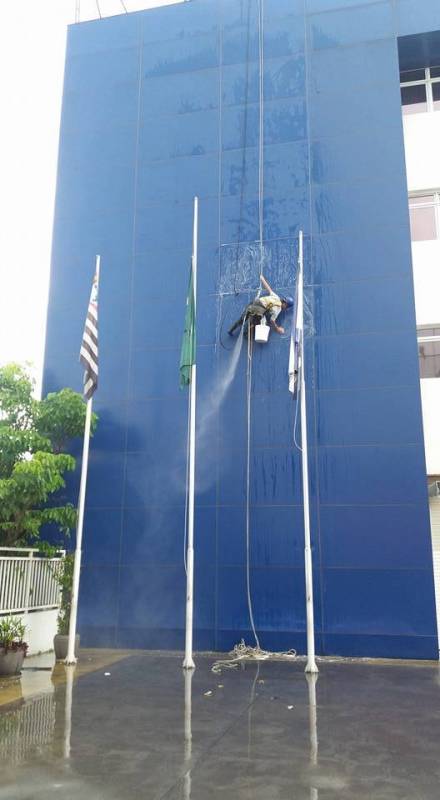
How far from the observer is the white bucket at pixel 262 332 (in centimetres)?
1258

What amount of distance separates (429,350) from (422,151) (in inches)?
184

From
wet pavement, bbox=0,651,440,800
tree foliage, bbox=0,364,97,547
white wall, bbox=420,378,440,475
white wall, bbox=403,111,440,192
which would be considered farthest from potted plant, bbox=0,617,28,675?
white wall, bbox=403,111,440,192

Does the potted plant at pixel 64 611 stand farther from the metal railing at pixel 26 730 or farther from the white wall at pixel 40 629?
the metal railing at pixel 26 730

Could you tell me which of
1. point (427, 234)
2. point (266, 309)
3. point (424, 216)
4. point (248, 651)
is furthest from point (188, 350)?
point (424, 216)

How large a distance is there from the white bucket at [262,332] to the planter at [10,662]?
7127mm

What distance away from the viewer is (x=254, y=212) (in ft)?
44.4

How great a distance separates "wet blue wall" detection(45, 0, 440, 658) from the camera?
11531 mm

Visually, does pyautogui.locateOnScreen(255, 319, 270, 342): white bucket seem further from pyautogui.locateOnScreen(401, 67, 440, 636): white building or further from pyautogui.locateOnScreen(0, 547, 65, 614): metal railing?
pyautogui.locateOnScreen(0, 547, 65, 614): metal railing

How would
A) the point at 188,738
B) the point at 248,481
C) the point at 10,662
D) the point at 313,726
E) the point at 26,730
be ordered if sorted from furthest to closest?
the point at 248,481 < the point at 10,662 < the point at 313,726 < the point at 26,730 < the point at 188,738

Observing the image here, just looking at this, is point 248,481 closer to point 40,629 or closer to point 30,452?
point 30,452

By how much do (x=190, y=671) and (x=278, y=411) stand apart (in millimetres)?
5149

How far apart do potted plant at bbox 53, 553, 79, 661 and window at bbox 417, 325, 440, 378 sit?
7936mm

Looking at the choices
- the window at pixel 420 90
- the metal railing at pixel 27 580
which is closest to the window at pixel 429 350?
the window at pixel 420 90

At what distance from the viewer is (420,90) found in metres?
14.9
